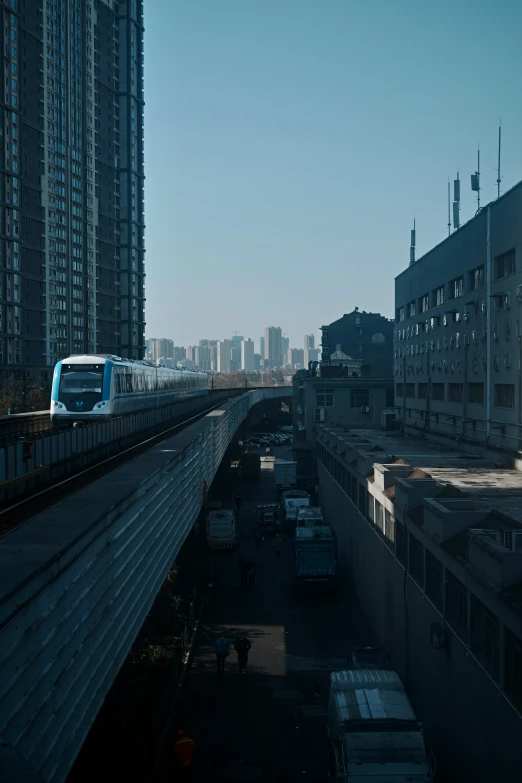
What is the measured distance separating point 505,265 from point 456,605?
16.0 metres

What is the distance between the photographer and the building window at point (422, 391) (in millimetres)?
37800

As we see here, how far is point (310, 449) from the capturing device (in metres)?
51.8

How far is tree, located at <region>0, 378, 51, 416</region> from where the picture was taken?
155ft

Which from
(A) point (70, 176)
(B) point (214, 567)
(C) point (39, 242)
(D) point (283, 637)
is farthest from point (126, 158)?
(D) point (283, 637)

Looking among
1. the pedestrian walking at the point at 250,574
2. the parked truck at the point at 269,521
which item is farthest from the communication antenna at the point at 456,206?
the pedestrian walking at the point at 250,574

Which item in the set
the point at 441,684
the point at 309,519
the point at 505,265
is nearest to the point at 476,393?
A: the point at 505,265

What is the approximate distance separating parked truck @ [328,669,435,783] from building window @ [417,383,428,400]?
87.2 feet

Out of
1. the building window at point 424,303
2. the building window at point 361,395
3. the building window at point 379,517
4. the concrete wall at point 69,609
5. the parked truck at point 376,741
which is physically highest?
the building window at point 424,303

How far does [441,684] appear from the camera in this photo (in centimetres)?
1251

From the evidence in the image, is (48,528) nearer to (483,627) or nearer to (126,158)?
(483,627)

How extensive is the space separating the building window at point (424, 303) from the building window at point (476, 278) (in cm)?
734

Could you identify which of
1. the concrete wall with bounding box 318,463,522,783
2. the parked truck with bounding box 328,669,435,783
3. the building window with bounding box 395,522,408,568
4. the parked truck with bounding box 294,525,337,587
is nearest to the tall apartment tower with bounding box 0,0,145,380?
the parked truck with bounding box 294,525,337,587

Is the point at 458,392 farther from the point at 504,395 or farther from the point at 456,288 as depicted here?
the point at 504,395

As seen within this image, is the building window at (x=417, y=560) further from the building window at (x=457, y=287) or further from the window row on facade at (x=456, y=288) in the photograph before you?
the building window at (x=457, y=287)
